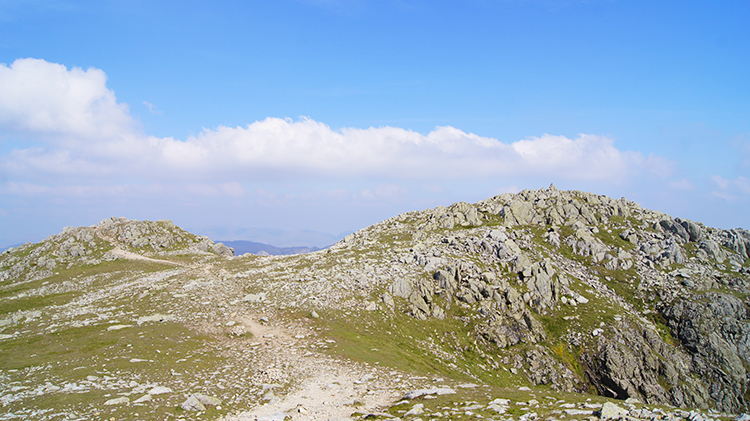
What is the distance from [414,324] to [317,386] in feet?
66.0

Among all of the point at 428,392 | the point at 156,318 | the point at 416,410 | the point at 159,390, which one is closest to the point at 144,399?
the point at 159,390

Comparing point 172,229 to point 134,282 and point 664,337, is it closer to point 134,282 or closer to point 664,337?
point 134,282

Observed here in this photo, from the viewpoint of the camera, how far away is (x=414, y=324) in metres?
42.4

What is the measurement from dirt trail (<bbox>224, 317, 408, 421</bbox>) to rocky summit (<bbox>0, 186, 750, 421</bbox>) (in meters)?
0.19

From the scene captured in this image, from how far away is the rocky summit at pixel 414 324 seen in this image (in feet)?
68.7

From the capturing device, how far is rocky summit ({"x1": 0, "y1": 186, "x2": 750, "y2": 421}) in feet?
68.7

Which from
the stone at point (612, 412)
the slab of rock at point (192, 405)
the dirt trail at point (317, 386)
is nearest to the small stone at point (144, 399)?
the slab of rock at point (192, 405)

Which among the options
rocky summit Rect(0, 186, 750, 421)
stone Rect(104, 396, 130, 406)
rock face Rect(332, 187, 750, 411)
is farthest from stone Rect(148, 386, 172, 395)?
rock face Rect(332, 187, 750, 411)

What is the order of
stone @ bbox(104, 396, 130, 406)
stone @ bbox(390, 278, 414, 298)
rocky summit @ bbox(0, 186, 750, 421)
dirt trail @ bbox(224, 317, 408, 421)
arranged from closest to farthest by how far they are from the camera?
1. stone @ bbox(104, 396, 130, 406)
2. dirt trail @ bbox(224, 317, 408, 421)
3. rocky summit @ bbox(0, 186, 750, 421)
4. stone @ bbox(390, 278, 414, 298)

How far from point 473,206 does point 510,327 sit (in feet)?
124

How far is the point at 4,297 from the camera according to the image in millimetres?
56625

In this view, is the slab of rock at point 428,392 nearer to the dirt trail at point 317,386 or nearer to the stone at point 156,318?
the dirt trail at point 317,386

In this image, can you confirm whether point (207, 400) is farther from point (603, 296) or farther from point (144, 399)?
point (603, 296)

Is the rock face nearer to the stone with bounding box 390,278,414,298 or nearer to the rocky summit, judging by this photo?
the stone with bounding box 390,278,414,298
